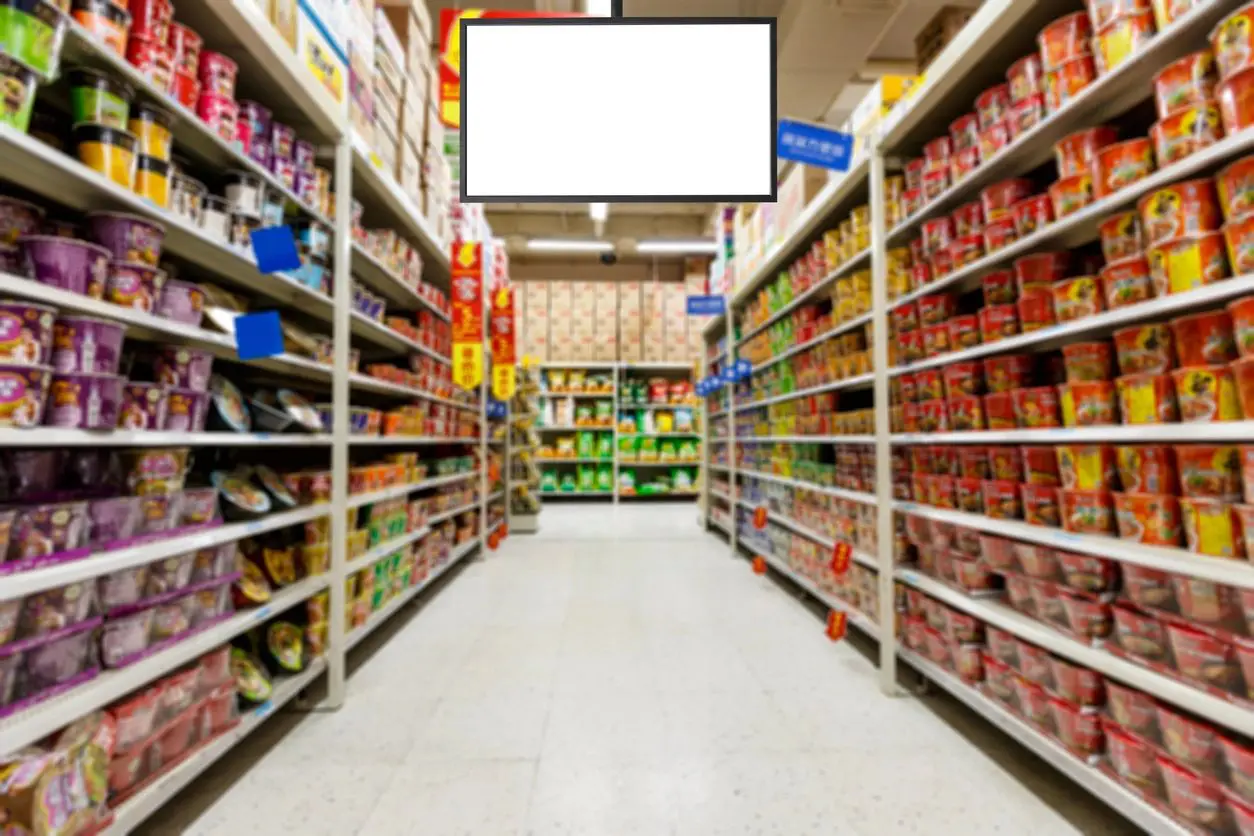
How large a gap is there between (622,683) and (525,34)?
2.49 meters

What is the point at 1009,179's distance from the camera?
6.12 ft

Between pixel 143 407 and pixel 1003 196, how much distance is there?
2421mm

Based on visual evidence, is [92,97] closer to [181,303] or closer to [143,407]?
[181,303]

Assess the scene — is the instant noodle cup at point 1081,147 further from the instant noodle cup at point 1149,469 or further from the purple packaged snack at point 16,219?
the purple packaged snack at point 16,219

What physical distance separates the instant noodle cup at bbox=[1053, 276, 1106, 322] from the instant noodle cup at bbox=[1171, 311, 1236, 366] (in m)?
0.23

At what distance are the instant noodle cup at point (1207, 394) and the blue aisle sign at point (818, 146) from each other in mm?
1625

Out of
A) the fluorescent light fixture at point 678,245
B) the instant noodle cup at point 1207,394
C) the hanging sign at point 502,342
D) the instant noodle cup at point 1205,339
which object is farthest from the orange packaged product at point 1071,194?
the fluorescent light fixture at point 678,245

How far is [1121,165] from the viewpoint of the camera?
4.66 ft

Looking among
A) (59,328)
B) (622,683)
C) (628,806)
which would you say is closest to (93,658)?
(59,328)

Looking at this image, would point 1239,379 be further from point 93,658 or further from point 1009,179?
point 93,658

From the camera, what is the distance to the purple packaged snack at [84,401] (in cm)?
121

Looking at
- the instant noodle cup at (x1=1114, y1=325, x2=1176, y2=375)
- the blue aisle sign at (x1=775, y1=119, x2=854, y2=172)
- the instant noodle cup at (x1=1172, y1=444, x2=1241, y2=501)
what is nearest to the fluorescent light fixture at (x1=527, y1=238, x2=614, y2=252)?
the blue aisle sign at (x1=775, y1=119, x2=854, y2=172)

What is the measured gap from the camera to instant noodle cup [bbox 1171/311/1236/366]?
1.23 meters

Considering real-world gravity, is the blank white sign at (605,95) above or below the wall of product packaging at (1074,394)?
above
